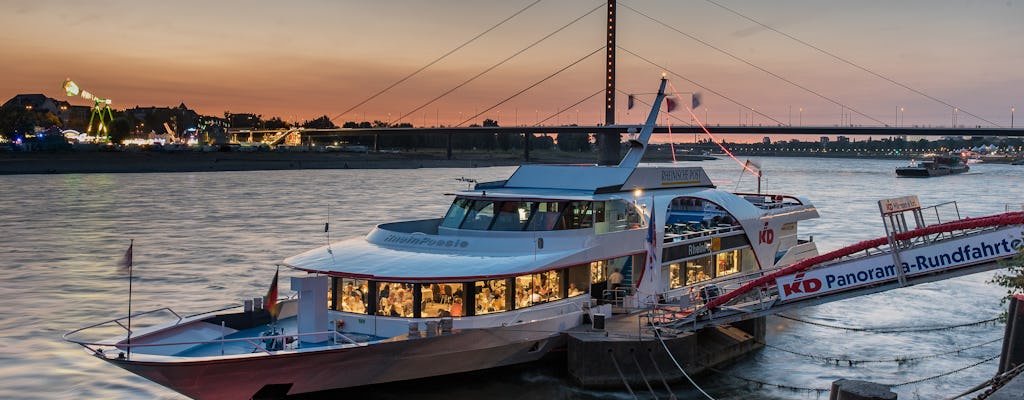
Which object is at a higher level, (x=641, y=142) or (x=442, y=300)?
(x=641, y=142)

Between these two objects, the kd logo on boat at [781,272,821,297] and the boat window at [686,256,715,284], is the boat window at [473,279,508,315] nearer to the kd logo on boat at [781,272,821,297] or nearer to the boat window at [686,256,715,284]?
the kd logo on boat at [781,272,821,297]

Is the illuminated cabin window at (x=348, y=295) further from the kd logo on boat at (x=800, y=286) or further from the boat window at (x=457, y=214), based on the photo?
the kd logo on boat at (x=800, y=286)

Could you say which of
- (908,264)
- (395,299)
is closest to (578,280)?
(395,299)

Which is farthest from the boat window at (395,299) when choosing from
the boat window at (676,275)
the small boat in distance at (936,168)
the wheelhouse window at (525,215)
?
the small boat in distance at (936,168)

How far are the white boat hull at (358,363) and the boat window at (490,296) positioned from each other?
468mm

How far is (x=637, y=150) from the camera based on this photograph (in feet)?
64.4

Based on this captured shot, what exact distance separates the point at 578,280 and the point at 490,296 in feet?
6.57

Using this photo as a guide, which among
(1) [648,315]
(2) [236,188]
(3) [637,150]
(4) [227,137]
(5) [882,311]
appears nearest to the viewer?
(1) [648,315]

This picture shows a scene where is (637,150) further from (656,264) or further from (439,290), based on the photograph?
(439,290)

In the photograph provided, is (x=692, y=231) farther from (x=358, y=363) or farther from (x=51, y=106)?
(x=51, y=106)

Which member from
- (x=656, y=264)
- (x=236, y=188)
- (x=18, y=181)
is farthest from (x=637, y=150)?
(x=18, y=181)

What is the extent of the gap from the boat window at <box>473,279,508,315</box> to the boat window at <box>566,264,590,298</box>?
146cm

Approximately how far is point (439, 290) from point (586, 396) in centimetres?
289

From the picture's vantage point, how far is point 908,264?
13.5 meters
